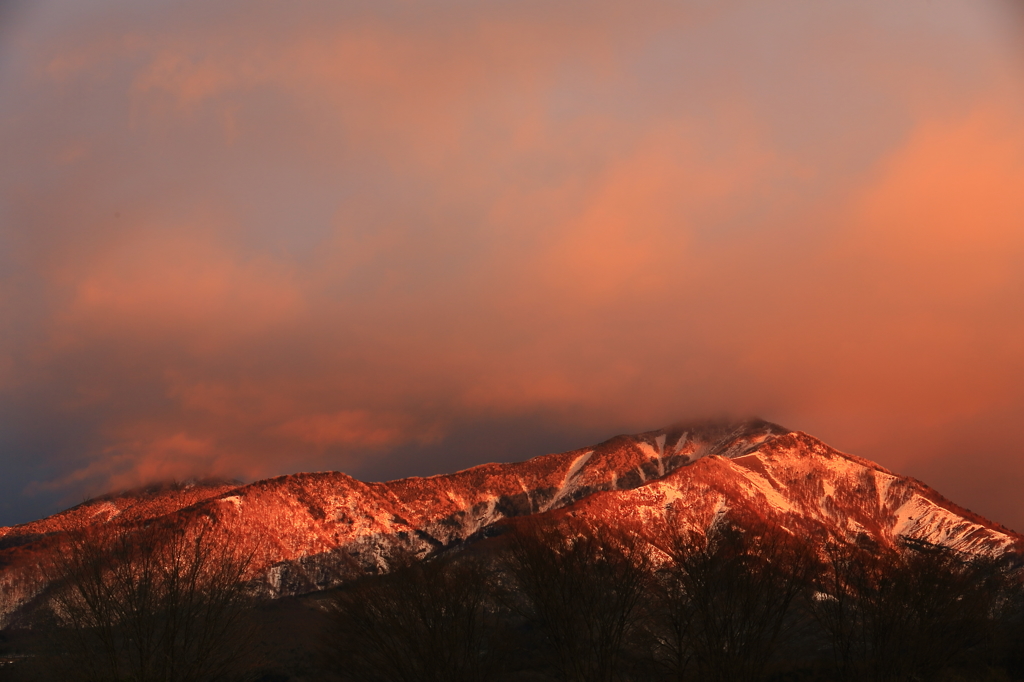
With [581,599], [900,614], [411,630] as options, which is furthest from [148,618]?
[900,614]

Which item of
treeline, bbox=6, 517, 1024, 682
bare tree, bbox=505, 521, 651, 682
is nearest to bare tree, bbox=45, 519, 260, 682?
treeline, bbox=6, 517, 1024, 682

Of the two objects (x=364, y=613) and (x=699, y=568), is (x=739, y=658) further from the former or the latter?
(x=364, y=613)

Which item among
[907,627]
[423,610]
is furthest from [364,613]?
[907,627]

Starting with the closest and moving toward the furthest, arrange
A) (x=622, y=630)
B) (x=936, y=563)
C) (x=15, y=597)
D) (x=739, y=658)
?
(x=739, y=658)
(x=622, y=630)
(x=936, y=563)
(x=15, y=597)

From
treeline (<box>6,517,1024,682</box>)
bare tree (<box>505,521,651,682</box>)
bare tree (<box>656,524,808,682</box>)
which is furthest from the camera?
bare tree (<box>505,521,651,682</box>)

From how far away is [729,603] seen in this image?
53.3m

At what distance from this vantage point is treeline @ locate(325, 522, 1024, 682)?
5316 centimetres

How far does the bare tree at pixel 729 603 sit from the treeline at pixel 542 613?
0.14 meters

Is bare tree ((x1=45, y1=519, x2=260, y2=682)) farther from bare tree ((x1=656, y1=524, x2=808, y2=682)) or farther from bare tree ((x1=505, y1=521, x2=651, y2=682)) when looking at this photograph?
bare tree ((x1=656, y1=524, x2=808, y2=682))

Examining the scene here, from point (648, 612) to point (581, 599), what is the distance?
21.9ft

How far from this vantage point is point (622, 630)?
5666cm

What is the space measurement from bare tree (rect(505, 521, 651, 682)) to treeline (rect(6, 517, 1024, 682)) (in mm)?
140

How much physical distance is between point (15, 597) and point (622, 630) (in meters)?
173

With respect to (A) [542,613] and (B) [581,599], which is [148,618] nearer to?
(A) [542,613]
